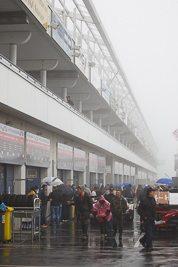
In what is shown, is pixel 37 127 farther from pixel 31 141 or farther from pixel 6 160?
pixel 6 160

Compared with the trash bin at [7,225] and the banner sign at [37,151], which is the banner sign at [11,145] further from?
the trash bin at [7,225]

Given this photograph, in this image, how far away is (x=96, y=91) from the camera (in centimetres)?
3209

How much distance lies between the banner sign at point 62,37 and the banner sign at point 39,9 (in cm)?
110

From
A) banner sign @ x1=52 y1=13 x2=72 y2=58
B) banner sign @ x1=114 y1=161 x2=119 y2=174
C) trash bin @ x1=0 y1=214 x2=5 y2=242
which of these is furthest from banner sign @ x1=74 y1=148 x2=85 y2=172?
banner sign @ x1=114 y1=161 x2=119 y2=174

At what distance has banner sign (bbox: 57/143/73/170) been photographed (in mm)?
25750

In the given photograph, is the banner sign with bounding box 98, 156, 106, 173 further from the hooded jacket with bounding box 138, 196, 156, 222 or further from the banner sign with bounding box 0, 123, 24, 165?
the hooded jacket with bounding box 138, 196, 156, 222

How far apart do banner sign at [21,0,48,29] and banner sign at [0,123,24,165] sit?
4010 millimetres

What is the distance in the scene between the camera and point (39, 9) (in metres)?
17.4

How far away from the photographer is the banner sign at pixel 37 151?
66.9 feet

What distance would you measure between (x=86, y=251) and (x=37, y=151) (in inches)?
401

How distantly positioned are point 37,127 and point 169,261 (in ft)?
43.1

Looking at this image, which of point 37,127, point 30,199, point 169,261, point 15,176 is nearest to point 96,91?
point 37,127

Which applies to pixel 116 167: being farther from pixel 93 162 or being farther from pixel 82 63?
pixel 82 63

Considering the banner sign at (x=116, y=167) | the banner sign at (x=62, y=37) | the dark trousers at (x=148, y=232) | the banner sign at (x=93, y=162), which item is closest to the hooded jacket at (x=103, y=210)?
the dark trousers at (x=148, y=232)
